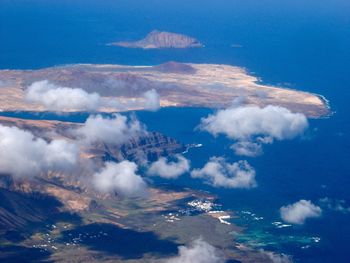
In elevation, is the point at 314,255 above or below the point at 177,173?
below

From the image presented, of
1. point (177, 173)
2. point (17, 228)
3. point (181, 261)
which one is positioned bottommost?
point (181, 261)

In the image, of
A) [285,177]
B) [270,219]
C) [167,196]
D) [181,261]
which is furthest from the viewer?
[285,177]

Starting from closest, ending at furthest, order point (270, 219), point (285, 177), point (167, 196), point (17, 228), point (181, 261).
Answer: point (181, 261), point (17, 228), point (270, 219), point (167, 196), point (285, 177)

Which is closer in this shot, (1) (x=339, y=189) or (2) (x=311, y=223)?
(2) (x=311, y=223)

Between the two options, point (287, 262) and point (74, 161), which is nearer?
point (287, 262)

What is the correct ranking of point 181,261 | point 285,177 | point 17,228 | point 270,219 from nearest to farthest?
point 181,261, point 17,228, point 270,219, point 285,177

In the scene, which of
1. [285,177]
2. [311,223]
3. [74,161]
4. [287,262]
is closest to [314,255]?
[287,262]

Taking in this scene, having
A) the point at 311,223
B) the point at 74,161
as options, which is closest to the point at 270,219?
the point at 311,223

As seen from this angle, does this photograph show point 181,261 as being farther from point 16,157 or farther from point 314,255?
point 16,157

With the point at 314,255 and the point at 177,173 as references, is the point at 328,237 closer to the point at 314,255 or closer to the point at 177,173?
the point at 314,255
